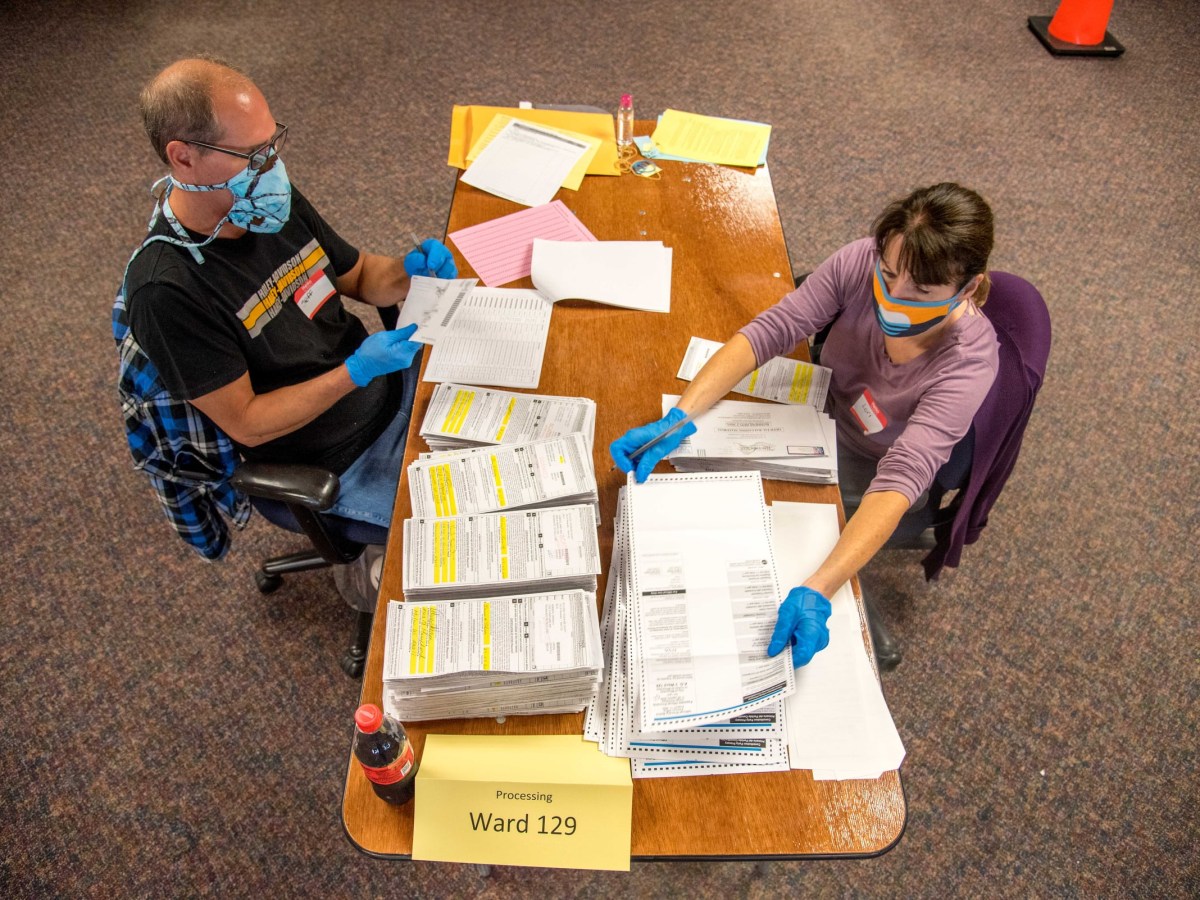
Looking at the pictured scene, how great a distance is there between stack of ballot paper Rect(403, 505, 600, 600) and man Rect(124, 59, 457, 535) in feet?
1.34

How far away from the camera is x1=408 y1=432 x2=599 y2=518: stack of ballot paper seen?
3.87 ft

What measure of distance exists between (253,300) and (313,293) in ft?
0.63

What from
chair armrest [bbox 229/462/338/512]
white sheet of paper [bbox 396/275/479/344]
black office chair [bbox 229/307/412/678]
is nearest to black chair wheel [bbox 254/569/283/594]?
black office chair [bbox 229/307/412/678]

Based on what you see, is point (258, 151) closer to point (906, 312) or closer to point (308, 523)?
point (308, 523)

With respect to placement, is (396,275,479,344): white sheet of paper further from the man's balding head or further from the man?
the man's balding head

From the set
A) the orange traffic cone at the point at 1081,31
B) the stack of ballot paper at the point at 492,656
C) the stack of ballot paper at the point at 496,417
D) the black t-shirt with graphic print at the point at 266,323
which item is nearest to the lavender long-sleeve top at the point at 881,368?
the stack of ballot paper at the point at 496,417

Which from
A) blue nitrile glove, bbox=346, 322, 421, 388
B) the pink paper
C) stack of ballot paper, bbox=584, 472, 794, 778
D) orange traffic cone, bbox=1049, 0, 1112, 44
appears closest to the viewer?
stack of ballot paper, bbox=584, 472, 794, 778

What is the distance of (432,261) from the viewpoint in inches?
61.4

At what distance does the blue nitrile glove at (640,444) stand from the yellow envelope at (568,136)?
2.48 feet

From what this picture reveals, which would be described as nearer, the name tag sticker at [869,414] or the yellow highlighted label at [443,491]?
the yellow highlighted label at [443,491]

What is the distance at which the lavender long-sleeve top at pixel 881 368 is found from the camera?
1.27 metres

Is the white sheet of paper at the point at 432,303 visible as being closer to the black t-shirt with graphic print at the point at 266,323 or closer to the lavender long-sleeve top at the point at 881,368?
the black t-shirt with graphic print at the point at 266,323

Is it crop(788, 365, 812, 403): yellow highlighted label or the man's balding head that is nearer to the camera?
the man's balding head

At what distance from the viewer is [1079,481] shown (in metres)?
2.21
